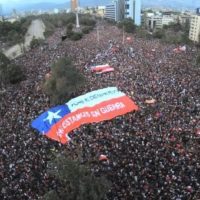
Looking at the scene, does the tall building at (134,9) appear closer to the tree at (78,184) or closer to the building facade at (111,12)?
the building facade at (111,12)

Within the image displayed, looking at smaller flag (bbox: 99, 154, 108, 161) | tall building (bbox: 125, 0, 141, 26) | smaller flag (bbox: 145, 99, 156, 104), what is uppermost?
smaller flag (bbox: 99, 154, 108, 161)

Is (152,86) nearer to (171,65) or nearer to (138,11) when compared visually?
(171,65)

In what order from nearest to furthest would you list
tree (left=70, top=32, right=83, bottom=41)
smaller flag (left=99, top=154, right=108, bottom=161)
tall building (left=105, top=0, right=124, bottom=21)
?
smaller flag (left=99, top=154, right=108, bottom=161) < tree (left=70, top=32, right=83, bottom=41) < tall building (left=105, top=0, right=124, bottom=21)

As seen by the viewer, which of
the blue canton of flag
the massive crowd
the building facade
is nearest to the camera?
the massive crowd

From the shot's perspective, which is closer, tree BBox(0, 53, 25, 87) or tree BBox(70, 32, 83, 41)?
Result: tree BBox(0, 53, 25, 87)

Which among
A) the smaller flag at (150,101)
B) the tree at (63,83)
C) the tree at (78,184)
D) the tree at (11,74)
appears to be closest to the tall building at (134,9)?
the tree at (11,74)

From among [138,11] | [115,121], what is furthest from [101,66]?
[138,11]

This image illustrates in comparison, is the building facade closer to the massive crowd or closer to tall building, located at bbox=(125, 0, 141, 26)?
tall building, located at bbox=(125, 0, 141, 26)

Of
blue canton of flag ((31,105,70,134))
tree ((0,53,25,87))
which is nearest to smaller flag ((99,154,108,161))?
blue canton of flag ((31,105,70,134))
